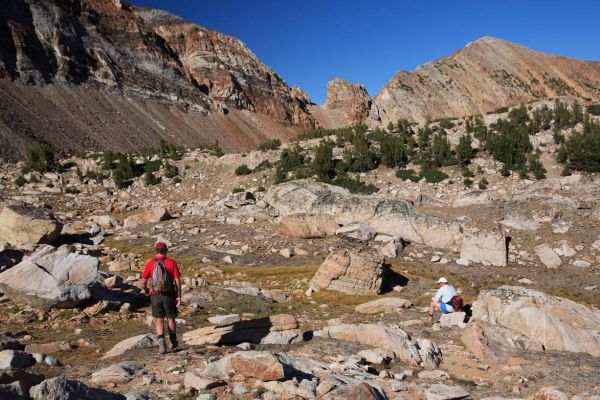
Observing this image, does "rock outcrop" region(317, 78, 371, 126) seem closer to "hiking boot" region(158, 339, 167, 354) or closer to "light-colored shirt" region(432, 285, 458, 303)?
"light-colored shirt" region(432, 285, 458, 303)

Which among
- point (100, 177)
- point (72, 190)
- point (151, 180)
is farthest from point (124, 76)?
point (72, 190)

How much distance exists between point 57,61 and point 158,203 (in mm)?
39692

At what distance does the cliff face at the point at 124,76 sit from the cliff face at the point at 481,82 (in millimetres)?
26441

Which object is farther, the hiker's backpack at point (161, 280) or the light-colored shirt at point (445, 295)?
the light-colored shirt at point (445, 295)

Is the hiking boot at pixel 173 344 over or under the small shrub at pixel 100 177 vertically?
under

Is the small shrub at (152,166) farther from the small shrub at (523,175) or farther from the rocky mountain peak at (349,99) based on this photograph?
the rocky mountain peak at (349,99)

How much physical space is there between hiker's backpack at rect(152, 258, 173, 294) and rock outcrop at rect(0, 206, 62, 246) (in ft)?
35.3

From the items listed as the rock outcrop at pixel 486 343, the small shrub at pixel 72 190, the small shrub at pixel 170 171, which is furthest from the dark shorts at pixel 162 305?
the small shrub at pixel 170 171

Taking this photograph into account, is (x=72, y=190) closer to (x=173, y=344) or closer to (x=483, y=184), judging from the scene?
(x=173, y=344)

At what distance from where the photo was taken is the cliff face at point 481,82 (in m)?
53.4

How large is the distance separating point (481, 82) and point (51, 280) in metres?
59.5

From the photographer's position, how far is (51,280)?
8805mm

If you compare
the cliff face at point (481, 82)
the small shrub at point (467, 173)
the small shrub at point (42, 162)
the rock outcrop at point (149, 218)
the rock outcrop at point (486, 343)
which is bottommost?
the rock outcrop at point (486, 343)

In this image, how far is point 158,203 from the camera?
82.5 ft
